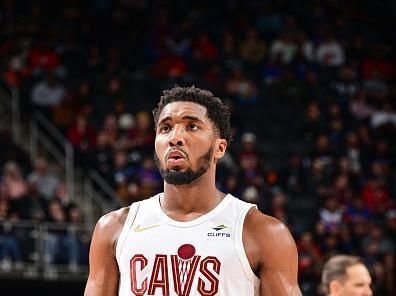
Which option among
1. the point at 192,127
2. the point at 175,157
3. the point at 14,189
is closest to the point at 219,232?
the point at 175,157

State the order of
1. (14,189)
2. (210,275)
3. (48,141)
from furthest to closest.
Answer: (48,141)
(14,189)
(210,275)

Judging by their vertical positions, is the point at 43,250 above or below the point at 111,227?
above

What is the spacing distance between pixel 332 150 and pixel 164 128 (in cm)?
930

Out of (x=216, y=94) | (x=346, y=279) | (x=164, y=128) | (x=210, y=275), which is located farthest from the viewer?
(x=216, y=94)

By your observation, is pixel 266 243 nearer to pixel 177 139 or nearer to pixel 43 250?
pixel 177 139

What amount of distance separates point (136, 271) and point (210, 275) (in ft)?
1.07

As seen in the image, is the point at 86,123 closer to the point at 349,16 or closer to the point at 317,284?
the point at 317,284

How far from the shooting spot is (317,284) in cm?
1055

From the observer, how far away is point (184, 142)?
12.8 feet

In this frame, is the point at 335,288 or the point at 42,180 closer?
the point at 335,288

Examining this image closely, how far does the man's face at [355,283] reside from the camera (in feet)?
18.7

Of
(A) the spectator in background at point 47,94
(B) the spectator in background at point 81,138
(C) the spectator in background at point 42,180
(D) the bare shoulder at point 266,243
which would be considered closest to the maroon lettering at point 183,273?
(D) the bare shoulder at point 266,243

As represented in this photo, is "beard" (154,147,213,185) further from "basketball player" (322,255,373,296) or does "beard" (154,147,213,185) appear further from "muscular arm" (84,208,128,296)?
"basketball player" (322,255,373,296)

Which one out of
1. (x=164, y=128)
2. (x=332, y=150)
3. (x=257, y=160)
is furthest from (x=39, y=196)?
(x=164, y=128)
